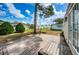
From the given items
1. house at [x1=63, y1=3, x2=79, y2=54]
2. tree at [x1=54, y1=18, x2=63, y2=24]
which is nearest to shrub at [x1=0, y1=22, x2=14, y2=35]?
tree at [x1=54, y1=18, x2=63, y2=24]

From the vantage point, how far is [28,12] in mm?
2838

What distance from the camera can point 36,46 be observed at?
288 centimetres

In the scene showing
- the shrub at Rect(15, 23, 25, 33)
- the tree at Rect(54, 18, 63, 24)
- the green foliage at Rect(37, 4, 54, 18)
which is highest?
the green foliage at Rect(37, 4, 54, 18)

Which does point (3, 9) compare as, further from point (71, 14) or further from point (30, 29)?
point (71, 14)

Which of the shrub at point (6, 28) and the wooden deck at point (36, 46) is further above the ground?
the shrub at point (6, 28)

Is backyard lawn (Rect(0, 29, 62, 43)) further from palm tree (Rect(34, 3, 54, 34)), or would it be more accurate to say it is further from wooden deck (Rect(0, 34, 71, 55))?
palm tree (Rect(34, 3, 54, 34))

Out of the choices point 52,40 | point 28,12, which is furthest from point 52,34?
point 28,12

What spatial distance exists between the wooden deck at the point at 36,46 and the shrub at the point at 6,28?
0.19 meters

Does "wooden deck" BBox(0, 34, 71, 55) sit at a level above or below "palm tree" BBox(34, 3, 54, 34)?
below

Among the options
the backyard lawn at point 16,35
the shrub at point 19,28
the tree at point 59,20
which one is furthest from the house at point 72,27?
the shrub at point 19,28

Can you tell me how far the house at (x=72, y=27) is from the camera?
2715 millimetres

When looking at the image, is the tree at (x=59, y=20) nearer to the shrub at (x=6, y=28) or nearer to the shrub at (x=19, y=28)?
the shrub at (x=19, y=28)

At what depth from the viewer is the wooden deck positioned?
9.31 ft

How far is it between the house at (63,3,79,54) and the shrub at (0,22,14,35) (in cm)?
86
